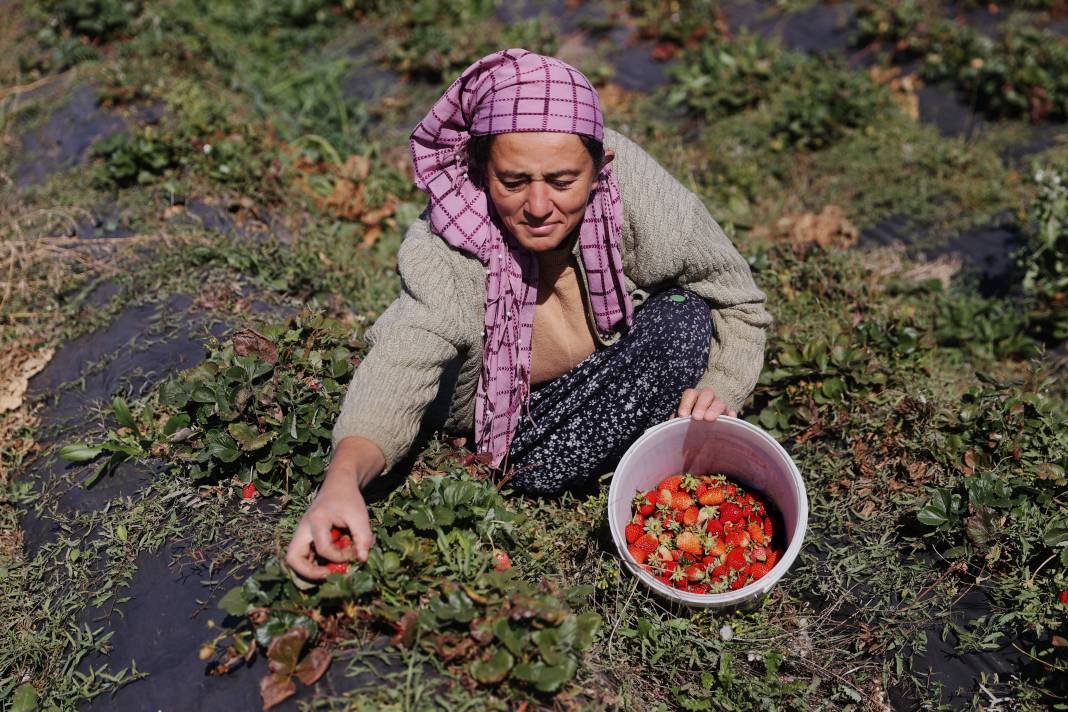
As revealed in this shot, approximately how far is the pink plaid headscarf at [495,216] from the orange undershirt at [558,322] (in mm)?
86

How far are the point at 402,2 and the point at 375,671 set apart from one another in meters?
4.98

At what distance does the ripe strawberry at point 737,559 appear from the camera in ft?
7.72

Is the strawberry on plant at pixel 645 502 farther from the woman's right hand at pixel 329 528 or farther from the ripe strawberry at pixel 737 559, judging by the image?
the woman's right hand at pixel 329 528

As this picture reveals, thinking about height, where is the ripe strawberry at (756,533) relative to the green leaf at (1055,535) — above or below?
below

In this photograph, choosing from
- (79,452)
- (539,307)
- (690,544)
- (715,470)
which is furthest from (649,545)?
(79,452)

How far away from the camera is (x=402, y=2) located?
5637 millimetres

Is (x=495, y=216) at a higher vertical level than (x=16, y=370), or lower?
higher

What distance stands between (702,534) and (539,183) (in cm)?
115

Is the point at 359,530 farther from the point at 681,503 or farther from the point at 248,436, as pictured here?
the point at 681,503

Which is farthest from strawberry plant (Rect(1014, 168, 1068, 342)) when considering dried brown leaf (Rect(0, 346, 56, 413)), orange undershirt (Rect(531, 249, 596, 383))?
dried brown leaf (Rect(0, 346, 56, 413))

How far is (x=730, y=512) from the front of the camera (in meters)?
2.51

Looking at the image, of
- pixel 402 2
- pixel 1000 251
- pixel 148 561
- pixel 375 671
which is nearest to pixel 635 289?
pixel 375 671

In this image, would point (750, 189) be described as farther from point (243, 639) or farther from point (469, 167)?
point (243, 639)

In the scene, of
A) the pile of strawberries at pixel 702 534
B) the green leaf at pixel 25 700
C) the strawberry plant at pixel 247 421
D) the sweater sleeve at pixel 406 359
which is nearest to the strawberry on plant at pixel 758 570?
the pile of strawberries at pixel 702 534
